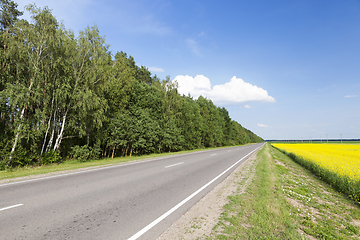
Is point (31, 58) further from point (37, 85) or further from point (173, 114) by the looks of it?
point (173, 114)

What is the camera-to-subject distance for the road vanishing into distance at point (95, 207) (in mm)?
3512

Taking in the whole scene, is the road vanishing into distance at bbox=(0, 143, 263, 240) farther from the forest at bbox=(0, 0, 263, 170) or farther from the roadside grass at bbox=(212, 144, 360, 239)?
the forest at bbox=(0, 0, 263, 170)

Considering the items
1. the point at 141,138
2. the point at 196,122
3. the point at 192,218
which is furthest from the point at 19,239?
the point at 196,122

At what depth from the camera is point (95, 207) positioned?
4727mm

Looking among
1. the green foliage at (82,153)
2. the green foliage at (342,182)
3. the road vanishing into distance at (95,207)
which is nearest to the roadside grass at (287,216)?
the green foliage at (342,182)

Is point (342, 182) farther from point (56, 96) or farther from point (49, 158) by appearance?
point (56, 96)

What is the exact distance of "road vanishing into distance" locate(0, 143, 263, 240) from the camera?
3.51m

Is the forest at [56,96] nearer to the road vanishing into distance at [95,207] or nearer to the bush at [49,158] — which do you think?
the bush at [49,158]

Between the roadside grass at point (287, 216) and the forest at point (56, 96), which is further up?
the forest at point (56, 96)

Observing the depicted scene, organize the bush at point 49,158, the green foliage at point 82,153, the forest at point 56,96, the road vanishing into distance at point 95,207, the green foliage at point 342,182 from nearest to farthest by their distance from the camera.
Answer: the road vanishing into distance at point 95,207 < the green foliage at point 342,182 < the forest at point 56,96 < the bush at point 49,158 < the green foliage at point 82,153

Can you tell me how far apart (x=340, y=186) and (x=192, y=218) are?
8.02 m

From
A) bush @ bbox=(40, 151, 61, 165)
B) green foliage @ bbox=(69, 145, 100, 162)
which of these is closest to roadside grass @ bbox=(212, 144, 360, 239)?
green foliage @ bbox=(69, 145, 100, 162)

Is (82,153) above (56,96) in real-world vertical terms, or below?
below

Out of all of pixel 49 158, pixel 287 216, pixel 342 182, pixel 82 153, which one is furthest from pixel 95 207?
pixel 82 153
